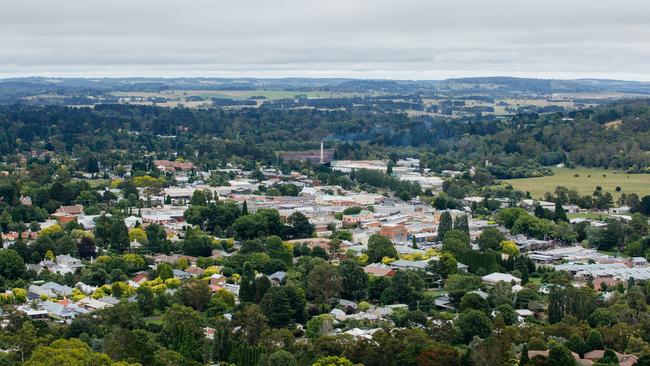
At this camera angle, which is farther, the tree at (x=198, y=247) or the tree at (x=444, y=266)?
the tree at (x=198, y=247)

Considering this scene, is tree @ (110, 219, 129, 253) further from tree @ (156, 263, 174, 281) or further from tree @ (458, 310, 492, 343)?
tree @ (458, 310, 492, 343)

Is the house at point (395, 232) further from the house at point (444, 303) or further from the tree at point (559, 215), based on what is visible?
the house at point (444, 303)

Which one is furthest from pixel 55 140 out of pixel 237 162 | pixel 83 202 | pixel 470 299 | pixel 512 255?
pixel 470 299

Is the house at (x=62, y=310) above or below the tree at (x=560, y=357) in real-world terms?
below

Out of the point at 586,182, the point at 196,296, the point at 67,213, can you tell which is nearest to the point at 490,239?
the point at 196,296

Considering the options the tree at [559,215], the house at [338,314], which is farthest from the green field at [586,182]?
the house at [338,314]

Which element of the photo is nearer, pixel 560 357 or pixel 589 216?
pixel 560 357

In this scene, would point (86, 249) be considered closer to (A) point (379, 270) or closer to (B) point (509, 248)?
(A) point (379, 270)

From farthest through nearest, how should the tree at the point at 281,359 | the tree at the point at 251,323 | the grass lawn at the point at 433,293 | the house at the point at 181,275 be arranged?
the house at the point at 181,275 → the grass lawn at the point at 433,293 → the tree at the point at 251,323 → the tree at the point at 281,359
